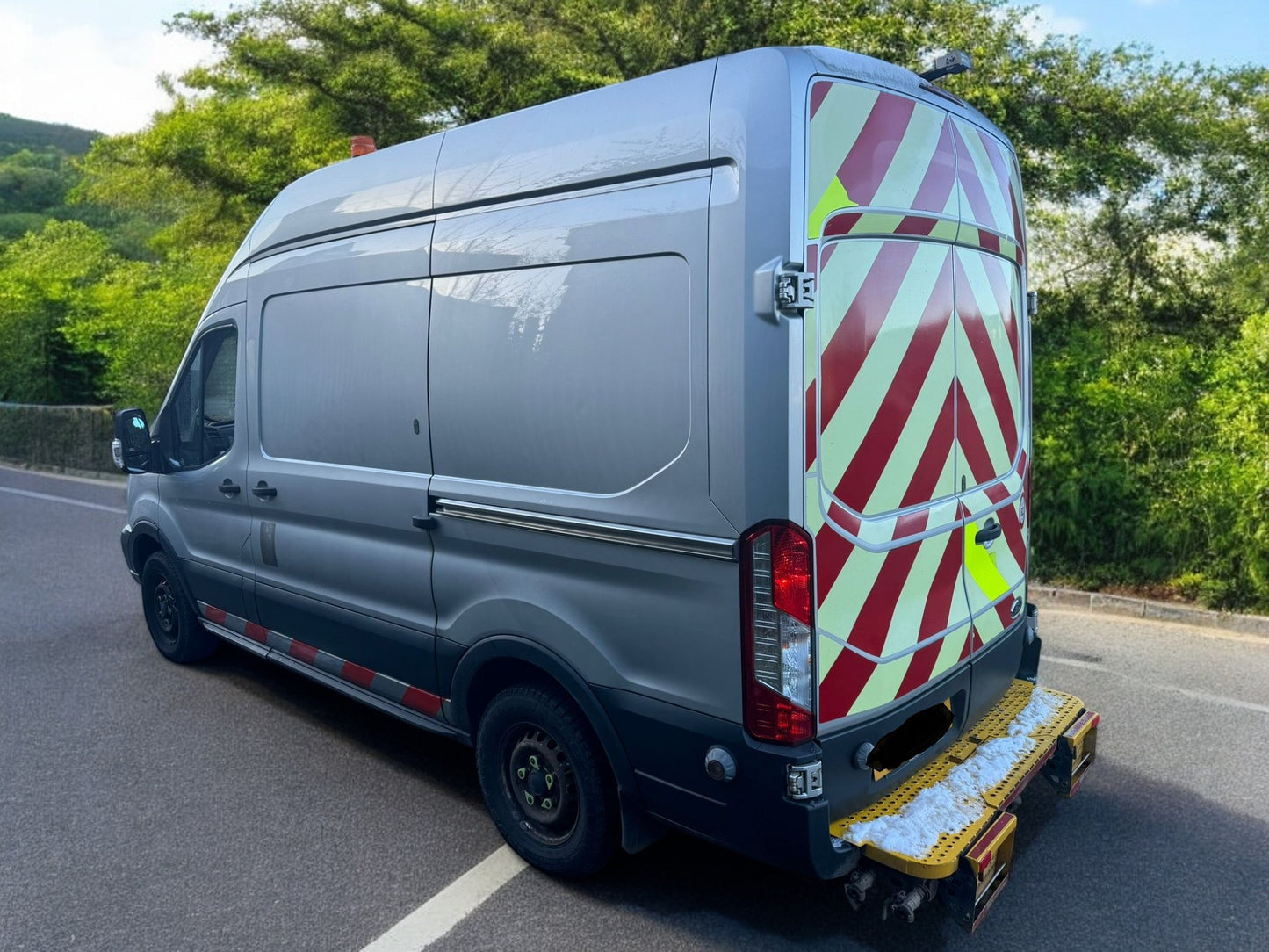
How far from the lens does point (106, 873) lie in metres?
3.67

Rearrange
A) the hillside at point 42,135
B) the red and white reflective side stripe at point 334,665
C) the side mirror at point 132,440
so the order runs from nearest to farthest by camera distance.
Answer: the red and white reflective side stripe at point 334,665
the side mirror at point 132,440
the hillside at point 42,135

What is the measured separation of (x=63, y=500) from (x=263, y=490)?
10.2 meters

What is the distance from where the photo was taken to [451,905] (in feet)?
11.2

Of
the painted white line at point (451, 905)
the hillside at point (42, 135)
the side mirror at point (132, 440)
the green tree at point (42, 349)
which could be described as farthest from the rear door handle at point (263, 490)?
the hillside at point (42, 135)

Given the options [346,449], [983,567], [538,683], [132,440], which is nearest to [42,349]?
[132,440]

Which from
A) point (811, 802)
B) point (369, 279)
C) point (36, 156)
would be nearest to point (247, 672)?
point (369, 279)

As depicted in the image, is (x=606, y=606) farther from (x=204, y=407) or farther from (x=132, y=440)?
(x=132, y=440)

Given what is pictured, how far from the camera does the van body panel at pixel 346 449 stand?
3.88 metres

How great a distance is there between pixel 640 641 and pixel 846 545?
0.67 metres

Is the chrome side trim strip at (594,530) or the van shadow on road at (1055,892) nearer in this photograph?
the chrome side trim strip at (594,530)

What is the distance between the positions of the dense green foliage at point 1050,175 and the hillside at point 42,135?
84029 mm

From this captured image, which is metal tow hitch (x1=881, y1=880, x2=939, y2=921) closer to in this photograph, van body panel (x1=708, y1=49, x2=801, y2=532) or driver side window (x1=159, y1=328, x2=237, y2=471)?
van body panel (x1=708, y1=49, x2=801, y2=532)

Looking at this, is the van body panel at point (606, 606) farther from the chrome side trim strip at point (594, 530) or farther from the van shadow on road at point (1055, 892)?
the van shadow on road at point (1055, 892)

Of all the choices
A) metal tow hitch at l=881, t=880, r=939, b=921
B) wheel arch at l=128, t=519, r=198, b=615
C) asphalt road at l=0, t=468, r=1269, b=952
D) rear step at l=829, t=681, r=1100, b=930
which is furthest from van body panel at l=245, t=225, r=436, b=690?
metal tow hitch at l=881, t=880, r=939, b=921
